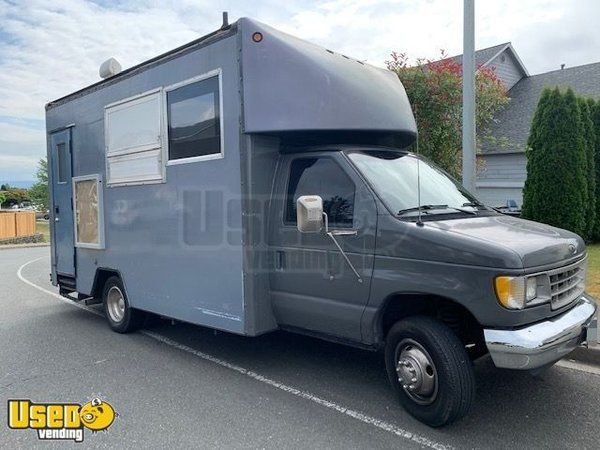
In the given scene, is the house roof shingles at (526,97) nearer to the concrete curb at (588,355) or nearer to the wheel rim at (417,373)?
the concrete curb at (588,355)

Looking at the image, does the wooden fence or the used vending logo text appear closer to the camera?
the used vending logo text

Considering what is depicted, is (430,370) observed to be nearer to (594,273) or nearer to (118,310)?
(118,310)

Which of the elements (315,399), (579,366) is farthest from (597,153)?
(315,399)

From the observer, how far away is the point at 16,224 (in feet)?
87.9

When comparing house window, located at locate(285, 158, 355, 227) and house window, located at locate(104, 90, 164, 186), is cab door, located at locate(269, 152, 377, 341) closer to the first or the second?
house window, located at locate(285, 158, 355, 227)

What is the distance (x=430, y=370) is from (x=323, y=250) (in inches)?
52.8

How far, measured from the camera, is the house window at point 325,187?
431 cm

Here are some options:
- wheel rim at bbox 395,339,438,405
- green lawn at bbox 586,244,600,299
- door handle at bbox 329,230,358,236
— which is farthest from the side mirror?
green lawn at bbox 586,244,600,299

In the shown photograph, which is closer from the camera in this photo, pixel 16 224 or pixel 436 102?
pixel 436 102

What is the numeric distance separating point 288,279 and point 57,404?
7.58 ft

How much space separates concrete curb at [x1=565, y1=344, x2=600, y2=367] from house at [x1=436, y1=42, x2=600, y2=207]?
40.5 feet

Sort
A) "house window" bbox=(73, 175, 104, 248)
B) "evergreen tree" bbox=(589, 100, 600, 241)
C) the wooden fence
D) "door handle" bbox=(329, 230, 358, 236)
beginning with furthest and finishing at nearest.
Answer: the wooden fence, "evergreen tree" bbox=(589, 100, 600, 241), "house window" bbox=(73, 175, 104, 248), "door handle" bbox=(329, 230, 358, 236)

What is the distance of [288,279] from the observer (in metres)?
4.71

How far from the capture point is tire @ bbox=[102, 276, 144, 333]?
6.44m
